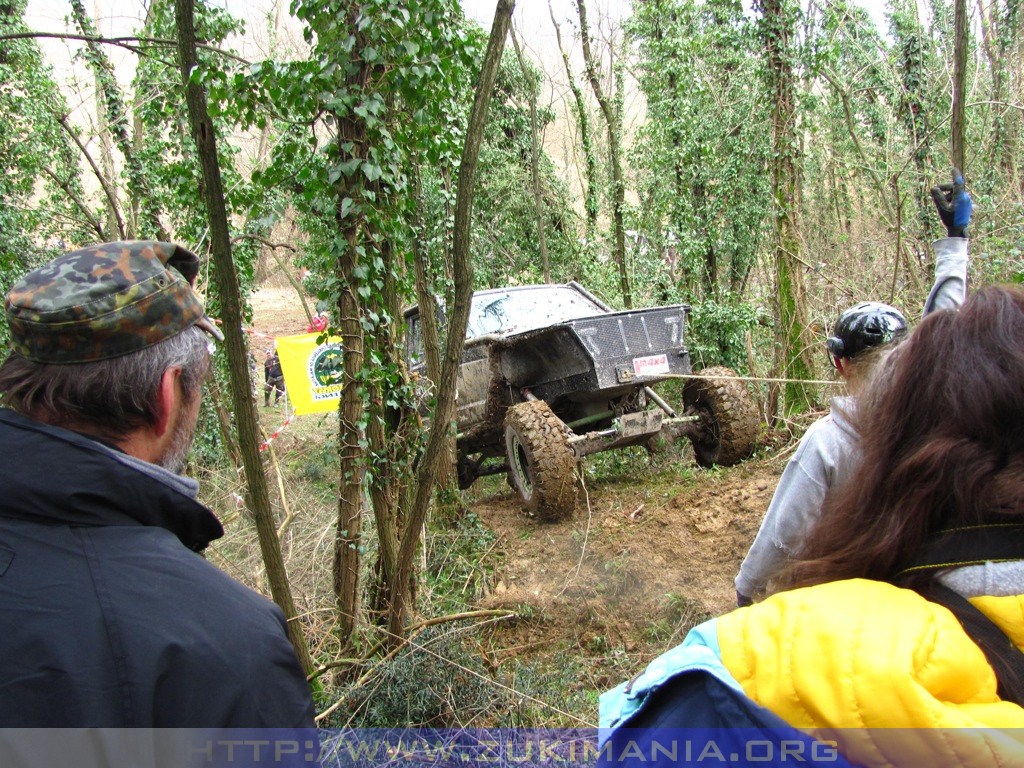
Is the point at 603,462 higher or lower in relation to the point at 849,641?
lower

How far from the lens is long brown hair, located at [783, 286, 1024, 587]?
3.26ft

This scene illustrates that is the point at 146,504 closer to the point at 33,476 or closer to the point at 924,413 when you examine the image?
the point at 33,476

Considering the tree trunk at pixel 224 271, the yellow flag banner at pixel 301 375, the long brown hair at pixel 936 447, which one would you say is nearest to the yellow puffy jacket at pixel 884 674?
the long brown hair at pixel 936 447

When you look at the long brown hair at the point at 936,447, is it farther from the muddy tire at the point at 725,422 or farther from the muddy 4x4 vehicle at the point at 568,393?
the muddy tire at the point at 725,422

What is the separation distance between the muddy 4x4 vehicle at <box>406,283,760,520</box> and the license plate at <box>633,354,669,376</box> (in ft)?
0.04

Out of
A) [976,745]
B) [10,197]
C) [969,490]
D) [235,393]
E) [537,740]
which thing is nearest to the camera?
[976,745]

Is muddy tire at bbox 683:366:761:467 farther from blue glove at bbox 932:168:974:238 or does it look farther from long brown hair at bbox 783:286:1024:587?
long brown hair at bbox 783:286:1024:587

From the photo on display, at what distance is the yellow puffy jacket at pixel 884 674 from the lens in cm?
81

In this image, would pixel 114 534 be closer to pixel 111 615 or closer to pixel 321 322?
pixel 111 615

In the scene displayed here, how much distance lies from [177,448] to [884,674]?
3.82 ft

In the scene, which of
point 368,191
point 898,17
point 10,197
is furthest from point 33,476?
point 898,17

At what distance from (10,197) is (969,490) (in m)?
12.0

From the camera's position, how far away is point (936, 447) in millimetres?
1025

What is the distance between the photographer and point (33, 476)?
1.10 m
